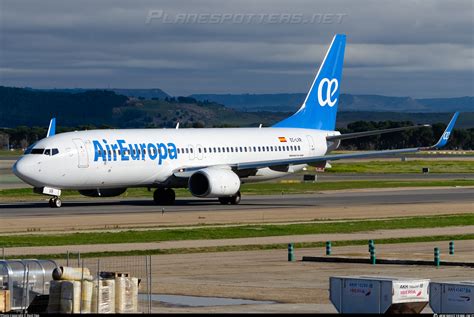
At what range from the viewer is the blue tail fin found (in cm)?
8850

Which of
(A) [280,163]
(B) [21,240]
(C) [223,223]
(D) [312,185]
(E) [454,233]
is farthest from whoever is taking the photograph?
(D) [312,185]

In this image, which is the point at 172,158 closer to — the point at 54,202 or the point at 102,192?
the point at 102,192

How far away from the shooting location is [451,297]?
28.4 metres

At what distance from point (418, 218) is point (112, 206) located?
20.4 m

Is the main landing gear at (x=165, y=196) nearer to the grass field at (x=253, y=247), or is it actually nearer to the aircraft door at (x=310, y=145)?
the aircraft door at (x=310, y=145)

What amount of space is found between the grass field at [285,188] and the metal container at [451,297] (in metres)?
59.6

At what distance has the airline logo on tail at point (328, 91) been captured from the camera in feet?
295

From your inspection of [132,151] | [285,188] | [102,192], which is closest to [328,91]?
[285,188]

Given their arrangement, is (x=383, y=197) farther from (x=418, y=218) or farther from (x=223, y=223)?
(x=223, y=223)

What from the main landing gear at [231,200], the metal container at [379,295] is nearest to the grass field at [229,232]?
the main landing gear at [231,200]

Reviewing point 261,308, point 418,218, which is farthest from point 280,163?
point 261,308

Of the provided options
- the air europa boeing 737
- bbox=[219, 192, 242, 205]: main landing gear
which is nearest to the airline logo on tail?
the air europa boeing 737

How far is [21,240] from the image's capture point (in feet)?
172

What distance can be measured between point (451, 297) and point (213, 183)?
4568cm
